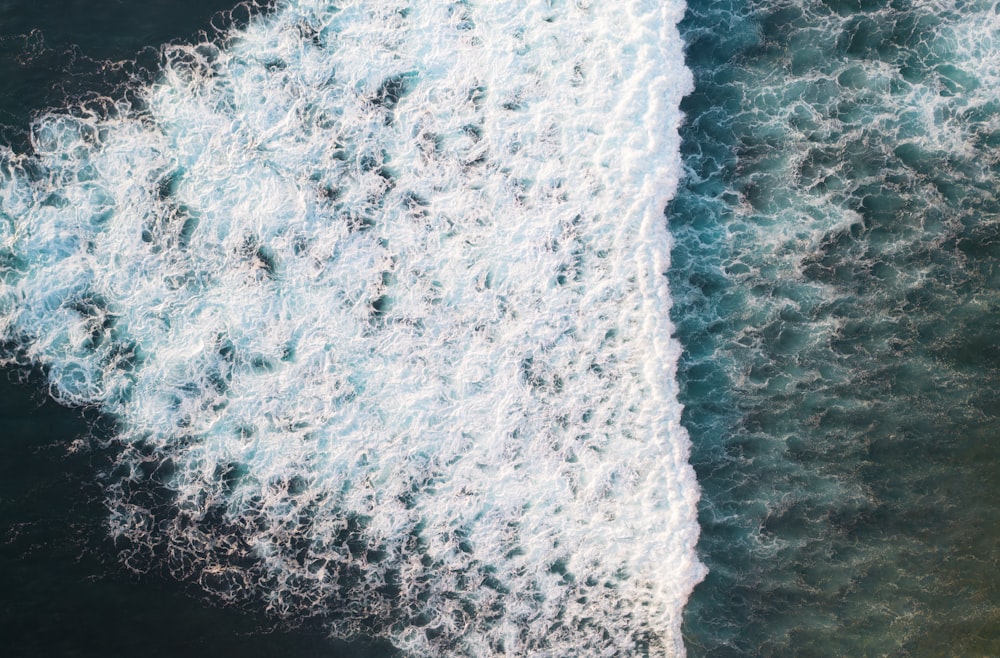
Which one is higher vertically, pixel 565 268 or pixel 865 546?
pixel 565 268

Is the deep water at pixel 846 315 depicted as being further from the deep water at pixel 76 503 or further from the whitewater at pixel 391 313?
the deep water at pixel 76 503

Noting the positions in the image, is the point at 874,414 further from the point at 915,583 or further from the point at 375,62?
the point at 375,62

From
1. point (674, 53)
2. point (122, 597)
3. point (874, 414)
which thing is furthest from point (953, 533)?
point (122, 597)

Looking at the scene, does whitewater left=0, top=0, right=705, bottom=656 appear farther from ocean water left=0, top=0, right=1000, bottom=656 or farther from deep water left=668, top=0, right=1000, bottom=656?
deep water left=668, top=0, right=1000, bottom=656

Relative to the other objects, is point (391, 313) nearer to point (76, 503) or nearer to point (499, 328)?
point (499, 328)

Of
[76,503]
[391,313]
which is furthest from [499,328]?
[76,503]

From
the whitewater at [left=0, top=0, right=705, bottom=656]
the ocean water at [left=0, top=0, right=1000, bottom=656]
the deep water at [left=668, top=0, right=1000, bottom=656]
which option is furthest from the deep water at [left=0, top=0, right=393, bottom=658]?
the deep water at [left=668, top=0, right=1000, bottom=656]
